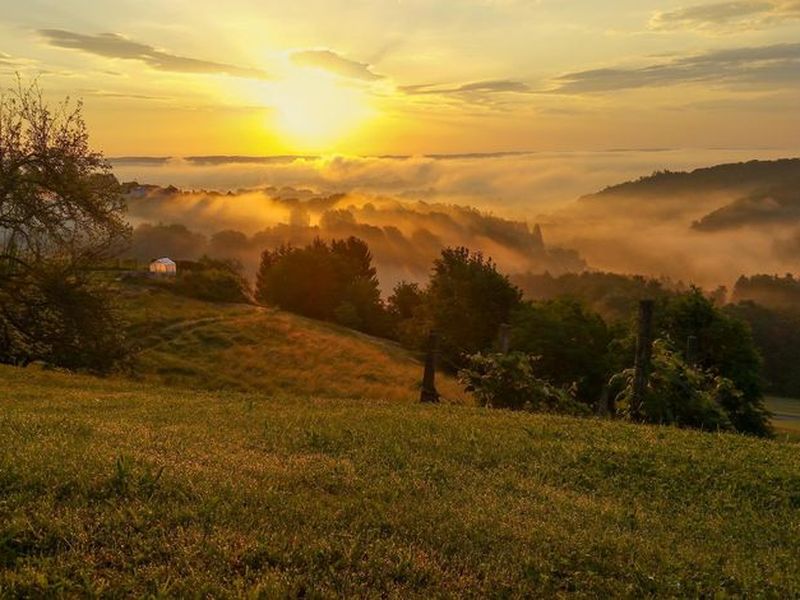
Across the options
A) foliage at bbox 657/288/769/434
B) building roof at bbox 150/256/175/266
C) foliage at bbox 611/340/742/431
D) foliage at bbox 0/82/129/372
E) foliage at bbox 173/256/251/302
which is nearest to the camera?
foliage at bbox 611/340/742/431

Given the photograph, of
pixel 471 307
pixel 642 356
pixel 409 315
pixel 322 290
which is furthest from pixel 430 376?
pixel 322 290

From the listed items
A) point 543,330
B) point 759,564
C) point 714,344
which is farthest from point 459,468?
point 543,330

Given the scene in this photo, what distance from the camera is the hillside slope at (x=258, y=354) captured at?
47.0 meters

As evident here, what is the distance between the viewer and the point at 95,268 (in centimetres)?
3362

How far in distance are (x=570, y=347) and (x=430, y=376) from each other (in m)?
30.6

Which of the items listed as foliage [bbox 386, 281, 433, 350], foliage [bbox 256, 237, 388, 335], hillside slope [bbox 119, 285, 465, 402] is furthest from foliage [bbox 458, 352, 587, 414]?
foliage [bbox 256, 237, 388, 335]

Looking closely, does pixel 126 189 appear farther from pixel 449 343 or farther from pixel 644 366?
pixel 449 343

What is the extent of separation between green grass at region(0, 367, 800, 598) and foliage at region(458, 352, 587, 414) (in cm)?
843

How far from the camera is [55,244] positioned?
3238 centimetres

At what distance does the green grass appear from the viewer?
6262mm

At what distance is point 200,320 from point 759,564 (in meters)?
60.3

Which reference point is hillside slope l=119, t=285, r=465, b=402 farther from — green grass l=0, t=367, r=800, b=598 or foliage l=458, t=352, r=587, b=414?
green grass l=0, t=367, r=800, b=598

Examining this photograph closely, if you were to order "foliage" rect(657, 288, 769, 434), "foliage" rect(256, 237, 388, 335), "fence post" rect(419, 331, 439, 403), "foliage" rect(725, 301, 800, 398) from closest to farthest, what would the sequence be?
"fence post" rect(419, 331, 439, 403)
"foliage" rect(657, 288, 769, 434)
"foliage" rect(256, 237, 388, 335)
"foliage" rect(725, 301, 800, 398)

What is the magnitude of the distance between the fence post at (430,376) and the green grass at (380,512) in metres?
8.84
